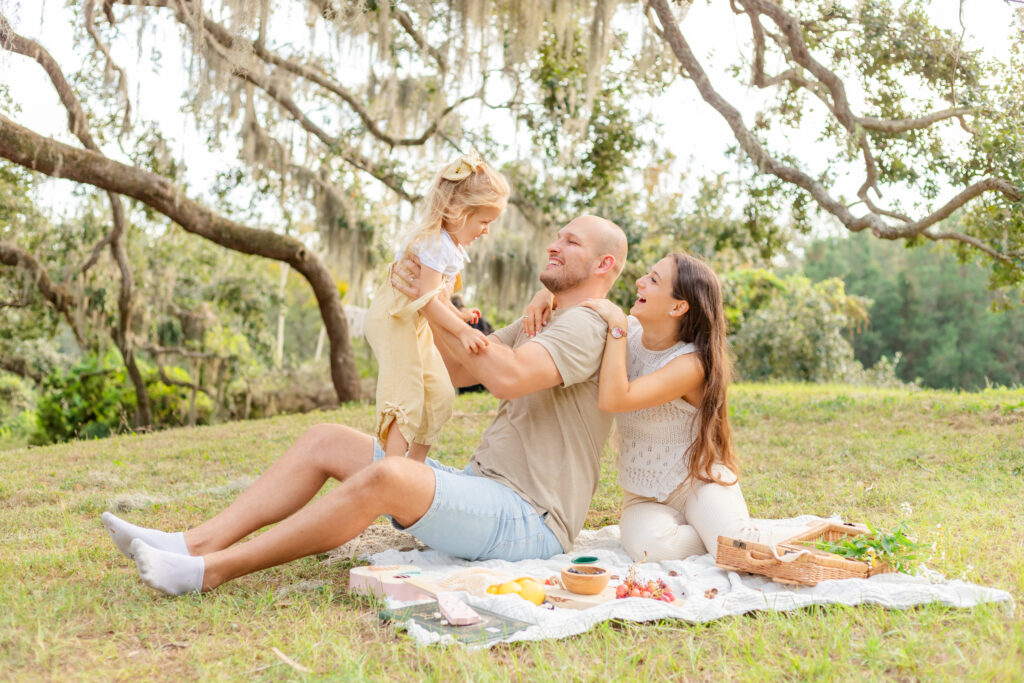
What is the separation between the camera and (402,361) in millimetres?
3143

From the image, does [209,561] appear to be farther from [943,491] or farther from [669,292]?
[943,491]

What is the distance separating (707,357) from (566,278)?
0.57 m

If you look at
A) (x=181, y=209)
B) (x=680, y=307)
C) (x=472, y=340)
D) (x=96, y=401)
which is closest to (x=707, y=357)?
(x=680, y=307)

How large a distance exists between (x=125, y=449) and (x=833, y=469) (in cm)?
497

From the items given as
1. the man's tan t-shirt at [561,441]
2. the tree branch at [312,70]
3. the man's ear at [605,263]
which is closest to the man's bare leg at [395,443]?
the man's tan t-shirt at [561,441]

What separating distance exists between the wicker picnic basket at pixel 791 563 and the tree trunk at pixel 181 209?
6140 millimetres

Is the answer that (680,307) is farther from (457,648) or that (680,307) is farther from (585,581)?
(457,648)

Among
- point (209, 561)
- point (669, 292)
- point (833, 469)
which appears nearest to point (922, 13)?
point (833, 469)

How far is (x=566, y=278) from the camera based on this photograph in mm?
3109

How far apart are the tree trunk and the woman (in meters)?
5.17

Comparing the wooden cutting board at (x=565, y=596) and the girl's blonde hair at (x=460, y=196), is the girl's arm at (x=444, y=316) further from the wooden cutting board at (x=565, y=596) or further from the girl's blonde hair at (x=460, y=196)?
the wooden cutting board at (x=565, y=596)

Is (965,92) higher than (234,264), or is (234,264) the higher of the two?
(965,92)

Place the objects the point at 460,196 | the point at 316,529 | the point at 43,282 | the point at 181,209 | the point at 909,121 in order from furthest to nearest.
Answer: the point at 43,282
the point at 181,209
the point at 909,121
the point at 460,196
the point at 316,529

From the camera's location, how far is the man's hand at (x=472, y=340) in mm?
2785
